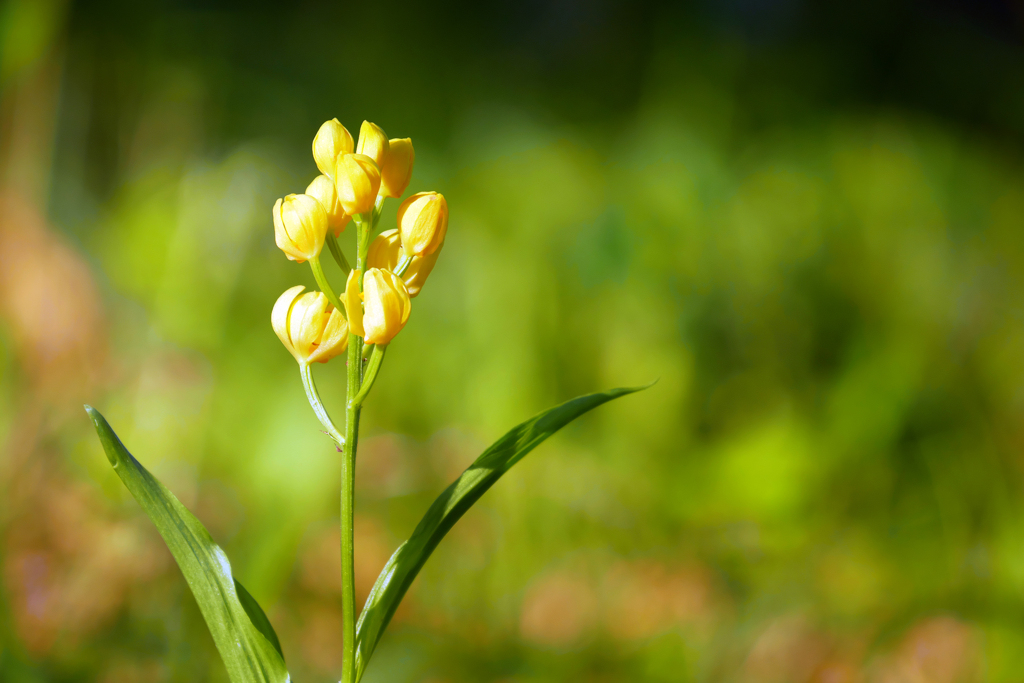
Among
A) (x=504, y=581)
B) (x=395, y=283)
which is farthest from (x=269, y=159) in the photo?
(x=395, y=283)

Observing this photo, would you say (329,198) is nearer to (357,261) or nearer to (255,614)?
(357,261)

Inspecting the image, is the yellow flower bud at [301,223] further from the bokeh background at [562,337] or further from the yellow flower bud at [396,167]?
the bokeh background at [562,337]

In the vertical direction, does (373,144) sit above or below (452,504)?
above

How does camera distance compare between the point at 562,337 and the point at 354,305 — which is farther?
the point at 562,337

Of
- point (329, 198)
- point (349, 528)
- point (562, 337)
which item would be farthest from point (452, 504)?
point (562, 337)

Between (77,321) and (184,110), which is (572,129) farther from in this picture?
(77,321)
